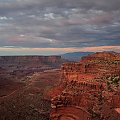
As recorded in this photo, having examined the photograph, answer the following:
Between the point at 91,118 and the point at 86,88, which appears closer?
the point at 91,118

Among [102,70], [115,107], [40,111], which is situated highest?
[102,70]

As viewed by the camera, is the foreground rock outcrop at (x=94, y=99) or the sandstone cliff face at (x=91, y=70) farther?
the sandstone cliff face at (x=91, y=70)

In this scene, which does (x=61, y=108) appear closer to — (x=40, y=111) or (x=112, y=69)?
(x=112, y=69)

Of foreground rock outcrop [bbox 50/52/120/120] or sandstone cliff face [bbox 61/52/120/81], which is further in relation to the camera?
sandstone cliff face [bbox 61/52/120/81]

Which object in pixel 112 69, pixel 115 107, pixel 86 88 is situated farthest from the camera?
pixel 112 69

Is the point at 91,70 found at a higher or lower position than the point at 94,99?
higher

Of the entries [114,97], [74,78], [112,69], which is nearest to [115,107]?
[114,97]

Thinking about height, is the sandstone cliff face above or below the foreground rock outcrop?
above

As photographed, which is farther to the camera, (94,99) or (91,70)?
(91,70)

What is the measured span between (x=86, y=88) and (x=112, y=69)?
18.4ft

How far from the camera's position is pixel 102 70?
4675 cm

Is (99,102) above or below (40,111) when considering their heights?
above

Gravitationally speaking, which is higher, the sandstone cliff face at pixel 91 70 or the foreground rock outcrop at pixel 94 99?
the sandstone cliff face at pixel 91 70

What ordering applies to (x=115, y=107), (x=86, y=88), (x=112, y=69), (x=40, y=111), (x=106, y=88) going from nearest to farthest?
(x=115, y=107)
(x=106, y=88)
(x=86, y=88)
(x=112, y=69)
(x=40, y=111)
